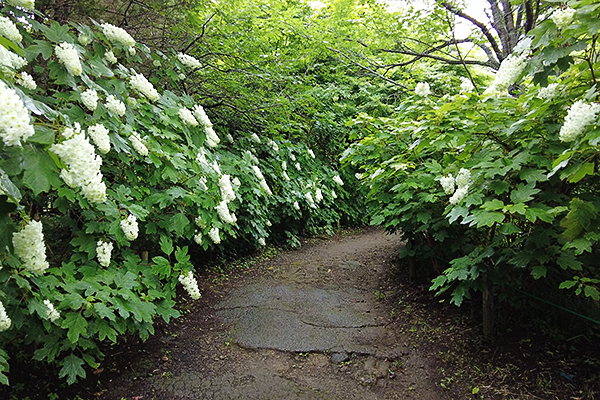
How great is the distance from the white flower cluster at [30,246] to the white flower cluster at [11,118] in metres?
1.05

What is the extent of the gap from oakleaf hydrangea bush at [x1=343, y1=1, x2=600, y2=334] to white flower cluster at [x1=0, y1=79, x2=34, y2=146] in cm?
243

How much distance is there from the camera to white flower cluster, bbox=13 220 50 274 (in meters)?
2.12

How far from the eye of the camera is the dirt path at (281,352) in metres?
3.10

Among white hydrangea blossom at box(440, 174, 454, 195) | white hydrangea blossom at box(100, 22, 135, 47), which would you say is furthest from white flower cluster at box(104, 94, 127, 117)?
white hydrangea blossom at box(440, 174, 454, 195)

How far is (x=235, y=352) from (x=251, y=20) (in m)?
4.53

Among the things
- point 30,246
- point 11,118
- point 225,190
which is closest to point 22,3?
point 30,246

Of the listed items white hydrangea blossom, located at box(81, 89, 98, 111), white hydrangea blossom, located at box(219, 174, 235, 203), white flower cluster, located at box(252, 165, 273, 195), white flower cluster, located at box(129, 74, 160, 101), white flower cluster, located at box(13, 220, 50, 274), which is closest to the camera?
white flower cluster, located at box(13, 220, 50, 274)

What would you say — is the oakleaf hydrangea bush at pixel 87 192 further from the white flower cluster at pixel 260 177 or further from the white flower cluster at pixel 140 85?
the white flower cluster at pixel 260 177

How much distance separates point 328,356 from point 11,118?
3298 mm

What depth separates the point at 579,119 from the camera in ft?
6.63

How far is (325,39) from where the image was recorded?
24.1 feet

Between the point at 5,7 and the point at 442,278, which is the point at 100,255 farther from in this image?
the point at 442,278

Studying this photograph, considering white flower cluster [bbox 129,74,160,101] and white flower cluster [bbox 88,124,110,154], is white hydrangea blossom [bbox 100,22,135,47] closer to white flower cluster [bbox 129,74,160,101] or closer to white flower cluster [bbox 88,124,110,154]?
white flower cluster [bbox 129,74,160,101]

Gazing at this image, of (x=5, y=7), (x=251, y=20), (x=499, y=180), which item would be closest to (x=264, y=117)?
(x=251, y=20)
